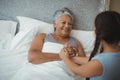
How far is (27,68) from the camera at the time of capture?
1861 mm

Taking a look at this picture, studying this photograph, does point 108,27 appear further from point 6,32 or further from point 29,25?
point 6,32

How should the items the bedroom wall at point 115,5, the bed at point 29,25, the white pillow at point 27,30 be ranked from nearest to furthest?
1. the bed at point 29,25
2. the white pillow at point 27,30
3. the bedroom wall at point 115,5

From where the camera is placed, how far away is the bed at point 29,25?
2.11 meters

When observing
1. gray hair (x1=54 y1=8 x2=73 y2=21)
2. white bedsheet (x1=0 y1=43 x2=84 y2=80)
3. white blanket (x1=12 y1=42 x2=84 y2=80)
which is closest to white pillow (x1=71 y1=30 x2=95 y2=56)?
gray hair (x1=54 y1=8 x2=73 y2=21)

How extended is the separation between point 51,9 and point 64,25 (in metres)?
0.41

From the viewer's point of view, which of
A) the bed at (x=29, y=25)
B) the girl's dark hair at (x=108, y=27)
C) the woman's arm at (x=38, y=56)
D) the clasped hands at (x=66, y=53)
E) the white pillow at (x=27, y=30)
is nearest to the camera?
the girl's dark hair at (x=108, y=27)

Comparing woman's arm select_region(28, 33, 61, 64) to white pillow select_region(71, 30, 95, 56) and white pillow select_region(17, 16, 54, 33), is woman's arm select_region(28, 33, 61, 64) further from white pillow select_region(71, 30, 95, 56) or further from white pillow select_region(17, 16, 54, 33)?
white pillow select_region(71, 30, 95, 56)

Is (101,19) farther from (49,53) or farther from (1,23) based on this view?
(1,23)

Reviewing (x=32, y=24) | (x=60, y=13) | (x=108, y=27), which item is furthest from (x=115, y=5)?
(x=108, y=27)

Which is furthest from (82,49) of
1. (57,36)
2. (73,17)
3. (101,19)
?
(101,19)

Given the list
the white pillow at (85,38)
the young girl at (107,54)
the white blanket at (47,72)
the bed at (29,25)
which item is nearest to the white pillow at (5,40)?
the bed at (29,25)

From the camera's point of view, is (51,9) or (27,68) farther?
(51,9)

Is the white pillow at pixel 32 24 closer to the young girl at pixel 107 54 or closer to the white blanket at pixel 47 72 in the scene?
the white blanket at pixel 47 72

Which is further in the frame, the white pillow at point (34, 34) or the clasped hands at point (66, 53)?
the white pillow at point (34, 34)
